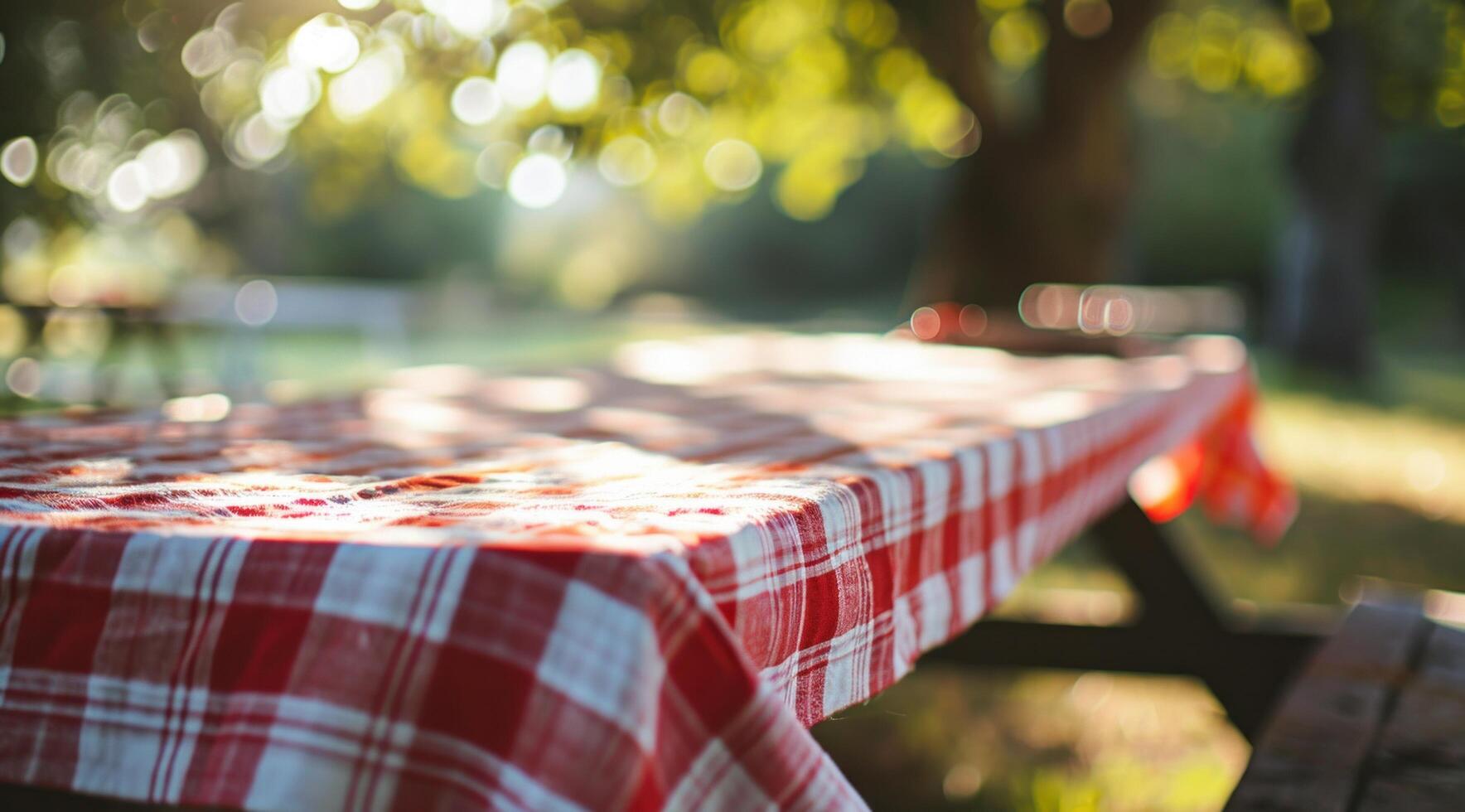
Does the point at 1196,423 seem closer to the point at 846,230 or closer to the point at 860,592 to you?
the point at 860,592

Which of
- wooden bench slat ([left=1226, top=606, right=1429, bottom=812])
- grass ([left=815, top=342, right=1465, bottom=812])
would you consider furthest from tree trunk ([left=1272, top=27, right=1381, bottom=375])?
wooden bench slat ([left=1226, top=606, right=1429, bottom=812])

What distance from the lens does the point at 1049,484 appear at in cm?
172

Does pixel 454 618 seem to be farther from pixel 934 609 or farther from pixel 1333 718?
pixel 1333 718

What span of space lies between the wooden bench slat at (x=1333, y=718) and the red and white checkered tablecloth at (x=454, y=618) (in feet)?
1.50

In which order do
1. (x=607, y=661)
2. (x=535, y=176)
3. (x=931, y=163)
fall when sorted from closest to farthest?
(x=607, y=661) < (x=535, y=176) < (x=931, y=163)

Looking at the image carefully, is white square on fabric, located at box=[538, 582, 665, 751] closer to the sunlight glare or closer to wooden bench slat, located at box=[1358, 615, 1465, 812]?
wooden bench slat, located at box=[1358, 615, 1465, 812]

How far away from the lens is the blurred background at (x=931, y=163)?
347cm

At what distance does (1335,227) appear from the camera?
12516mm

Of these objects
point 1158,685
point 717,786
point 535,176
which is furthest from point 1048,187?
point 717,786

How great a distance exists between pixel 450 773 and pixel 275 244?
20.9 meters

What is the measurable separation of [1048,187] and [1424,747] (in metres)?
4.48

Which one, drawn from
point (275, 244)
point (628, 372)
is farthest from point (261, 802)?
point (275, 244)

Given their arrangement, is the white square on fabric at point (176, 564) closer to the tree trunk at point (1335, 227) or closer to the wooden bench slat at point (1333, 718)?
the wooden bench slat at point (1333, 718)

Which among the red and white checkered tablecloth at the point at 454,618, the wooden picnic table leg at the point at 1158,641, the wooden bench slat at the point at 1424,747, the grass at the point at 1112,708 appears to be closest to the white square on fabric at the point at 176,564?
the red and white checkered tablecloth at the point at 454,618
